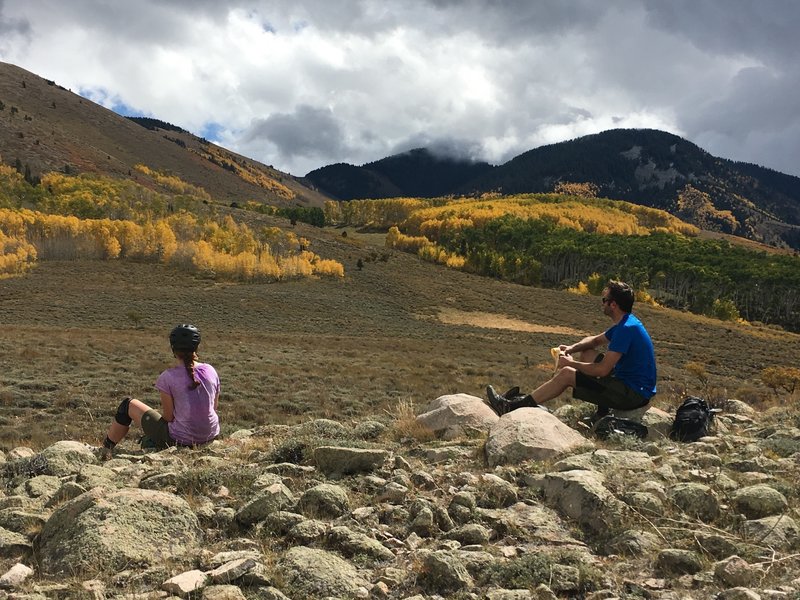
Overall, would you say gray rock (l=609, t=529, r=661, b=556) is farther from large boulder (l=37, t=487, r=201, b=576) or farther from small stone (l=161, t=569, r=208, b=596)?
large boulder (l=37, t=487, r=201, b=576)

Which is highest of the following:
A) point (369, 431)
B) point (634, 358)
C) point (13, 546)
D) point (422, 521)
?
point (634, 358)

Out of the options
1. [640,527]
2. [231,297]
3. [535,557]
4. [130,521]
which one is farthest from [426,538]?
[231,297]

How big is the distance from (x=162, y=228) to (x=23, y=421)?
9663cm

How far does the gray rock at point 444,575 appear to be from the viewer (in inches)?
132

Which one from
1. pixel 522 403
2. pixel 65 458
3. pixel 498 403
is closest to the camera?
pixel 65 458

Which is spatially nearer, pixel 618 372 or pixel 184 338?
pixel 184 338

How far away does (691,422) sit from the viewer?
6340 mm

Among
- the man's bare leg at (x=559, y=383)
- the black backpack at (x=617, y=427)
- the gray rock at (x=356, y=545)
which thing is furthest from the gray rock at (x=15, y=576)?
the black backpack at (x=617, y=427)

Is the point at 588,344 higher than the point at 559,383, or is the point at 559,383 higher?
the point at 588,344

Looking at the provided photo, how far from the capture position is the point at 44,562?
3629mm

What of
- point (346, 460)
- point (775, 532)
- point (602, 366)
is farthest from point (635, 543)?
point (602, 366)

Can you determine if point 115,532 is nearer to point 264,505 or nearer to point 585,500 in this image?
point 264,505

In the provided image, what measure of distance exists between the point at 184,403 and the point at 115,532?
2.61m

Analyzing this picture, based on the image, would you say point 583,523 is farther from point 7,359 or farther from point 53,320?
point 53,320
